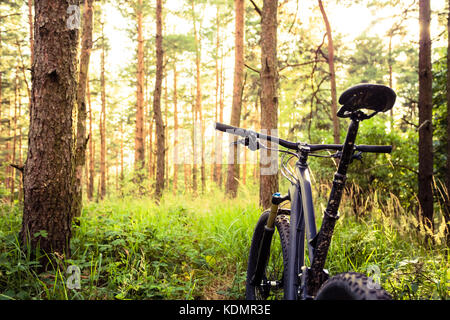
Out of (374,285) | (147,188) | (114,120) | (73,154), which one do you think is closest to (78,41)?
(73,154)

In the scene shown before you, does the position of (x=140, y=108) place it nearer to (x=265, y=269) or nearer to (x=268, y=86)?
(x=268, y=86)

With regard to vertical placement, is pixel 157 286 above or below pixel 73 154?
below

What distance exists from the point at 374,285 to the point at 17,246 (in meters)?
3.17

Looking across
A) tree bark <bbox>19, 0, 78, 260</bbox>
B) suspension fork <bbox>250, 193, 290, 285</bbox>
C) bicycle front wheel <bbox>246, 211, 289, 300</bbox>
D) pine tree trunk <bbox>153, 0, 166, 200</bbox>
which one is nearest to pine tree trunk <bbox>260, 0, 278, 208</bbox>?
bicycle front wheel <bbox>246, 211, 289, 300</bbox>

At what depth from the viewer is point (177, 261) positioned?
3.44m

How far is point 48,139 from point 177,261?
2008 mm

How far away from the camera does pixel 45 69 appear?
295 cm

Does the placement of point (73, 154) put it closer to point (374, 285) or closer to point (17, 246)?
point (17, 246)

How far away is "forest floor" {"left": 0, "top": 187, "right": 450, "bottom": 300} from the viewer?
98.1 inches

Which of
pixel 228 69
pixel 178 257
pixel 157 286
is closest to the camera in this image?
pixel 157 286

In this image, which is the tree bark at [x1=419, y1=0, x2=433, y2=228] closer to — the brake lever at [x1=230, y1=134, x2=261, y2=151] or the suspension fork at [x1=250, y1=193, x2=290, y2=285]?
the suspension fork at [x1=250, y1=193, x2=290, y2=285]

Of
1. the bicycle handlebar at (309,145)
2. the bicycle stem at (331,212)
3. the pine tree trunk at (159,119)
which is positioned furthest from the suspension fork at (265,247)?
the pine tree trunk at (159,119)

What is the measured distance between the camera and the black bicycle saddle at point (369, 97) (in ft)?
4.25

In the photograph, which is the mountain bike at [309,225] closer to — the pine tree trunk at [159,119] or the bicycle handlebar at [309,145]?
the bicycle handlebar at [309,145]
